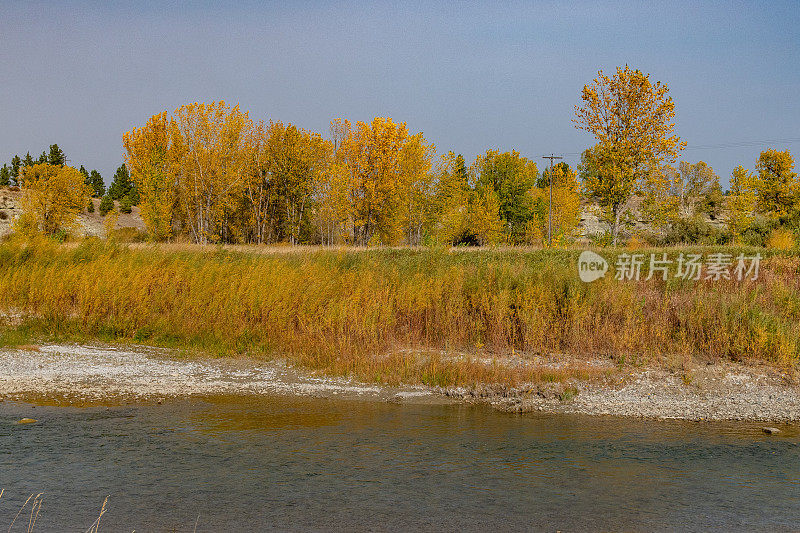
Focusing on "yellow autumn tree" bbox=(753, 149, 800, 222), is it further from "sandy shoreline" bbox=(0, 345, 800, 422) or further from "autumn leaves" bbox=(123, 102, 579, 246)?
"sandy shoreline" bbox=(0, 345, 800, 422)

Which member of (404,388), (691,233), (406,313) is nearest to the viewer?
(404,388)

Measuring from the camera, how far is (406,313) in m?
15.7

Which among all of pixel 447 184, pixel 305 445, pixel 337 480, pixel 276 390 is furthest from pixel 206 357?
pixel 447 184

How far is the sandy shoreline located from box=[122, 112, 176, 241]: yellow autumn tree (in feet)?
132

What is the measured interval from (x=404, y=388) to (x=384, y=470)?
454 cm

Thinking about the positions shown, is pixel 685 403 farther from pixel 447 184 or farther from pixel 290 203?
pixel 290 203

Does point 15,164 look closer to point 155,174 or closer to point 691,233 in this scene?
point 155,174

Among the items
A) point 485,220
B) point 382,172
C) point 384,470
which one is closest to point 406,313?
point 384,470

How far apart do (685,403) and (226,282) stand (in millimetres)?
11508

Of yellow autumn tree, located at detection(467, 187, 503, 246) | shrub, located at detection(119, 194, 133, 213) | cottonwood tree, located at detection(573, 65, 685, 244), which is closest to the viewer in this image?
cottonwood tree, located at detection(573, 65, 685, 244)

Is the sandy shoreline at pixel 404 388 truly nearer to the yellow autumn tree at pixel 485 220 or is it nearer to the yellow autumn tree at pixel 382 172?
the yellow autumn tree at pixel 382 172

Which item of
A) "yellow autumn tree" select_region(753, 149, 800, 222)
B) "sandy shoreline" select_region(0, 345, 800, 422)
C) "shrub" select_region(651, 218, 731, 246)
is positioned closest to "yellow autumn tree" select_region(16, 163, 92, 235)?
"sandy shoreline" select_region(0, 345, 800, 422)

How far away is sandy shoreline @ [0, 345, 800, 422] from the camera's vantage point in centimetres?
1134

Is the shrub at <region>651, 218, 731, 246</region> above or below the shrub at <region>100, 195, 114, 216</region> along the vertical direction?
below
